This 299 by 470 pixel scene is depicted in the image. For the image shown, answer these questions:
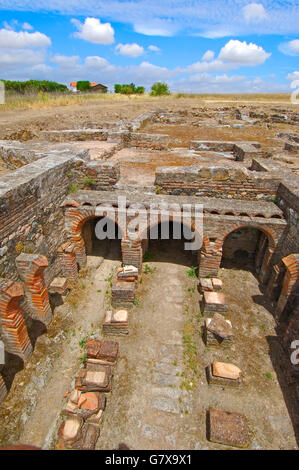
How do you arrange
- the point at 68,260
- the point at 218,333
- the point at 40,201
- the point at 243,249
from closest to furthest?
the point at 218,333 → the point at 40,201 → the point at 68,260 → the point at 243,249

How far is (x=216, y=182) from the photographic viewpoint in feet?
25.1

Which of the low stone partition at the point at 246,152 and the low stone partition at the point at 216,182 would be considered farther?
the low stone partition at the point at 246,152

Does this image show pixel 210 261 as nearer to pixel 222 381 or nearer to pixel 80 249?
pixel 222 381

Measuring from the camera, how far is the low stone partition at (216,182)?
24.5 feet

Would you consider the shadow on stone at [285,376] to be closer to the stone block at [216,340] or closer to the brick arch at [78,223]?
the stone block at [216,340]

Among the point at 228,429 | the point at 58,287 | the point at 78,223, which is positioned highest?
the point at 78,223

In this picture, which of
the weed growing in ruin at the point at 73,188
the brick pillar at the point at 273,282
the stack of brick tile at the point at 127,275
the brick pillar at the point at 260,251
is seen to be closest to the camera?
Answer: the brick pillar at the point at 273,282

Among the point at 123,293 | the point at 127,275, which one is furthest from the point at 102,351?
the point at 127,275

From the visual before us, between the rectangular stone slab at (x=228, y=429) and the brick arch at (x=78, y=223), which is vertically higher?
the brick arch at (x=78, y=223)

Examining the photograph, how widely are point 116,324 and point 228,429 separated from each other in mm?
2875

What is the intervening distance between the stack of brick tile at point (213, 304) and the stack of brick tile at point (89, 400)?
241cm

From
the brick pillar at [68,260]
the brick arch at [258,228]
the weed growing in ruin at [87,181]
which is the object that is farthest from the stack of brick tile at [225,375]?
the weed growing in ruin at [87,181]

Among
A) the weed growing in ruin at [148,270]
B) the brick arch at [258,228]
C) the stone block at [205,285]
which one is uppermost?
the brick arch at [258,228]

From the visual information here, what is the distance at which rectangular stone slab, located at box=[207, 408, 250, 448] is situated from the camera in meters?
4.14
